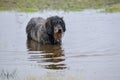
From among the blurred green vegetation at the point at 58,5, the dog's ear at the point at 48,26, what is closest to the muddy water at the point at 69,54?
A: the dog's ear at the point at 48,26

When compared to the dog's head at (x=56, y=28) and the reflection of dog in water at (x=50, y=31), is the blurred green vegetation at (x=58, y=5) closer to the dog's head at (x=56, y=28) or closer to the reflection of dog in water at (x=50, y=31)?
the reflection of dog in water at (x=50, y=31)

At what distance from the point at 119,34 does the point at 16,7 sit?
8.31 metres

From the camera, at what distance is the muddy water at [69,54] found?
25.8 feet

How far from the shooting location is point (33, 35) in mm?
12281

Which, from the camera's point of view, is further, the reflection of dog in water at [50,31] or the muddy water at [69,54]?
the reflection of dog in water at [50,31]

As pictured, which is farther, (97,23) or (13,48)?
(97,23)

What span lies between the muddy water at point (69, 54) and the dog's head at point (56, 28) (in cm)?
26

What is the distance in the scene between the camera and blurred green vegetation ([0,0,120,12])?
64.2 ft

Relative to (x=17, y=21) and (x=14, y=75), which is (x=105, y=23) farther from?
(x=14, y=75)

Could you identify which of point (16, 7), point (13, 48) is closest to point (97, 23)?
point (13, 48)

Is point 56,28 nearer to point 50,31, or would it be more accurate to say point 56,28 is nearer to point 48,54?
point 50,31

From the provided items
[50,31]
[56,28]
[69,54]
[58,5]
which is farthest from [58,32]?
[58,5]

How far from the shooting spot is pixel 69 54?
32.0 feet

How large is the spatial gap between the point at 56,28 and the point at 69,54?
1.41 metres
